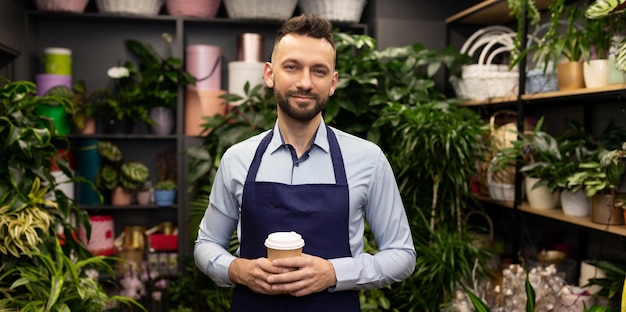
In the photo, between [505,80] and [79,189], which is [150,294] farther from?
[505,80]

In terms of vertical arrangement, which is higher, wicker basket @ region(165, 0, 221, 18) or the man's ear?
wicker basket @ region(165, 0, 221, 18)

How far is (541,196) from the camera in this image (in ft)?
9.74

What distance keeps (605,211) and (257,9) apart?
94.4 inches

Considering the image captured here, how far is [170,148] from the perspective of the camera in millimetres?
4230

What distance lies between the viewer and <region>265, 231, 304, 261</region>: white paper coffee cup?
1355mm

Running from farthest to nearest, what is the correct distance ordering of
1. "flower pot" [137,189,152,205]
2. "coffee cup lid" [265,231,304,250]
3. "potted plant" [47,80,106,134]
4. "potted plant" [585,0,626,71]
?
1. "flower pot" [137,189,152,205]
2. "potted plant" [47,80,106,134]
3. "potted plant" [585,0,626,71]
4. "coffee cup lid" [265,231,304,250]

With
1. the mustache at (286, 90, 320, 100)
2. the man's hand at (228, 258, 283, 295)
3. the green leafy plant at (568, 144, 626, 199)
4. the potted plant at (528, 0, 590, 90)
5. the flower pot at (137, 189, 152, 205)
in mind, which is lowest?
the flower pot at (137, 189, 152, 205)

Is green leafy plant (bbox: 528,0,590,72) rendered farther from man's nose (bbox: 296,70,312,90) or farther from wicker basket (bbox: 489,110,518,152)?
man's nose (bbox: 296,70,312,90)

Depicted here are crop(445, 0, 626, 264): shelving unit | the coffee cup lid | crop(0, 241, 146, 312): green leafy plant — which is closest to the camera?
the coffee cup lid

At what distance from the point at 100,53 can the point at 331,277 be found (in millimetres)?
3228

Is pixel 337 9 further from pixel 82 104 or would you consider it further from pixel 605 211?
pixel 605 211

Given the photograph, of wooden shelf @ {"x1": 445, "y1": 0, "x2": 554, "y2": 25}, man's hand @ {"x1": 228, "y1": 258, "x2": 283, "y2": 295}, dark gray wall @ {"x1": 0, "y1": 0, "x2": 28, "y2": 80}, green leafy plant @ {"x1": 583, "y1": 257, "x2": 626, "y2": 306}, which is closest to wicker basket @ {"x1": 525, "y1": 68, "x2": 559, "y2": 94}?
wooden shelf @ {"x1": 445, "y1": 0, "x2": 554, "y2": 25}

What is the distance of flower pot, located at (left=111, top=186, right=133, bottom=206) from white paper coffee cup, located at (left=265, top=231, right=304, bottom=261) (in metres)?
2.77

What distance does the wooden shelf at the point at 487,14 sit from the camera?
11.1 feet
